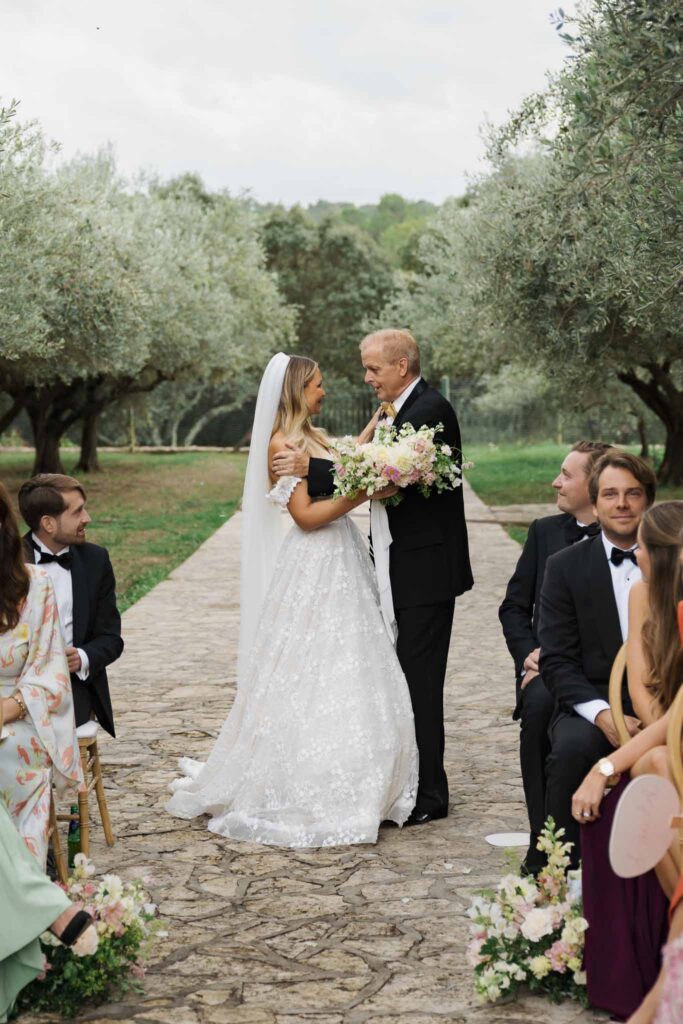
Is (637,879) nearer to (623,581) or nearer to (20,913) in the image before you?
(623,581)

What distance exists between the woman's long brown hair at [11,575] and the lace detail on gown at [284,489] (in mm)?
1687

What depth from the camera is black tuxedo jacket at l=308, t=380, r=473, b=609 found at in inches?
239

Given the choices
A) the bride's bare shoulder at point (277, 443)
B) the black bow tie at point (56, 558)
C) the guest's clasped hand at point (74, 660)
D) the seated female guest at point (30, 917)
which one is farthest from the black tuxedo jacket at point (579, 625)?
the black bow tie at point (56, 558)

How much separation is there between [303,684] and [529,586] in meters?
1.13

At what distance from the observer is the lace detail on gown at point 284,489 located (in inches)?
243

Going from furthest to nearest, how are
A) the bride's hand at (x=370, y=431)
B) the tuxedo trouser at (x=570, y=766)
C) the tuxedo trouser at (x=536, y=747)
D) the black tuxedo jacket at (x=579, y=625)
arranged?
the bride's hand at (x=370, y=431) < the tuxedo trouser at (x=536, y=747) < the black tuxedo jacket at (x=579, y=625) < the tuxedo trouser at (x=570, y=766)

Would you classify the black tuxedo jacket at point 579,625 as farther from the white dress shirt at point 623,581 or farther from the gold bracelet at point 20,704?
the gold bracelet at point 20,704

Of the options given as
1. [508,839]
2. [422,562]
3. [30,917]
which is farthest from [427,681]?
[30,917]

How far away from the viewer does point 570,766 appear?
14.8 feet

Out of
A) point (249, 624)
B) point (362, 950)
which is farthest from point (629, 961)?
point (249, 624)

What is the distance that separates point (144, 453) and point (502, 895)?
41858 mm

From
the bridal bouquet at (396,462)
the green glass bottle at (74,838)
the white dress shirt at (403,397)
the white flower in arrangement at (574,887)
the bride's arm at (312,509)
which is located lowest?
the green glass bottle at (74,838)

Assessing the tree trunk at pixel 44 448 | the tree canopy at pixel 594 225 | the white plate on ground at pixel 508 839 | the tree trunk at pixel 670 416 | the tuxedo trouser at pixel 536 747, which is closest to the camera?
the tuxedo trouser at pixel 536 747

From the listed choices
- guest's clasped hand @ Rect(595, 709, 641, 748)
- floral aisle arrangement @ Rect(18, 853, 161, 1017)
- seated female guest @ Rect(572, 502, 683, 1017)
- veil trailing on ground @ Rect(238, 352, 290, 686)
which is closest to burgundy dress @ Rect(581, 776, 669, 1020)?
seated female guest @ Rect(572, 502, 683, 1017)
